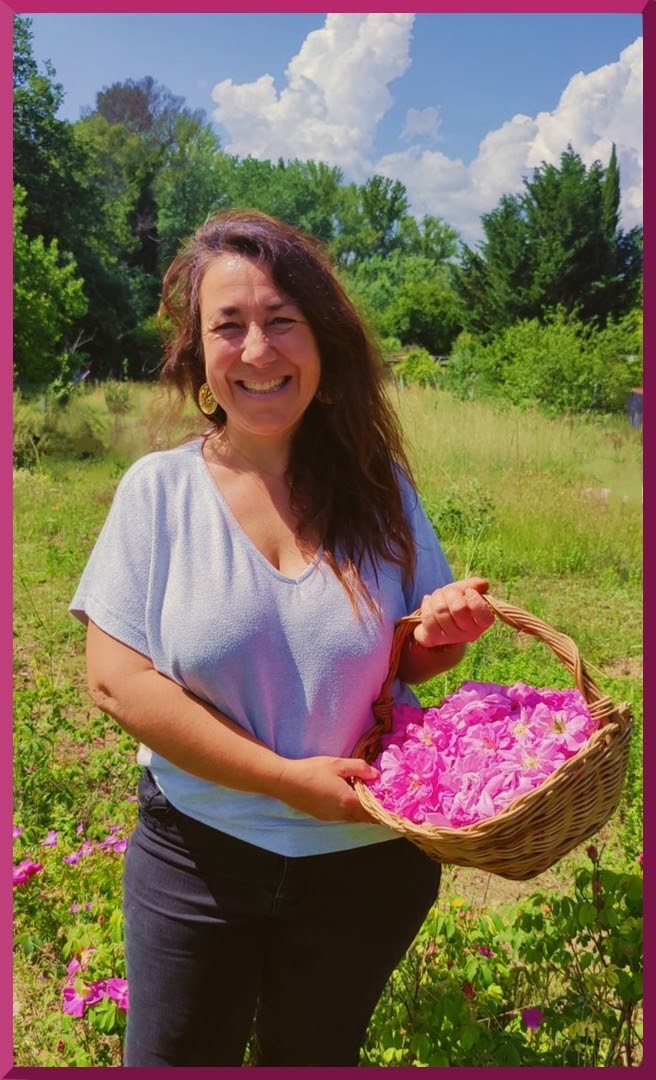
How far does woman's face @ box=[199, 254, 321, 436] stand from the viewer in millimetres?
1438

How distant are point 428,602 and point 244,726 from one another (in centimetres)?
34

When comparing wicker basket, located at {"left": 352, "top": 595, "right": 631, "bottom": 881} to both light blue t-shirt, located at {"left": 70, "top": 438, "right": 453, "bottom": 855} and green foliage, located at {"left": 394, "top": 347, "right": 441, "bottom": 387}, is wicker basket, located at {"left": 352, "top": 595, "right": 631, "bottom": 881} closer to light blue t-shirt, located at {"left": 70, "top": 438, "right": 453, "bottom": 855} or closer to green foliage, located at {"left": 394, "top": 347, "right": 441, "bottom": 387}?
light blue t-shirt, located at {"left": 70, "top": 438, "right": 453, "bottom": 855}

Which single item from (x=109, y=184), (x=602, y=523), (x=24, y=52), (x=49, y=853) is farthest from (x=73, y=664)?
(x=109, y=184)

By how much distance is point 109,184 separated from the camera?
124 ft

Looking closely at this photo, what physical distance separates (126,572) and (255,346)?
394 millimetres

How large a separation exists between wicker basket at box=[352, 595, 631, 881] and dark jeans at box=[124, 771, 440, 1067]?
0.17 metres

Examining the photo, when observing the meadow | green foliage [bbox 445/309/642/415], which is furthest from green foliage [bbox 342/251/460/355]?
the meadow

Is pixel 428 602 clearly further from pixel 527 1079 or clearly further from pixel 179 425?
pixel 527 1079

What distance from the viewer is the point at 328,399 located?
1609 mm

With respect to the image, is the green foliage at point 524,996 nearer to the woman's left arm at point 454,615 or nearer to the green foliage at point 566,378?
the woman's left arm at point 454,615

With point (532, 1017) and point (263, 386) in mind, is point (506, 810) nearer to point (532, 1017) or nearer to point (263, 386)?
point (263, 386)

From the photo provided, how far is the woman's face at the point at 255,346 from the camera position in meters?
1.44

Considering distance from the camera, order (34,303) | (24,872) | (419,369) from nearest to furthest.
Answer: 1. (24,872)
2. (34,303)
3. (419,369)

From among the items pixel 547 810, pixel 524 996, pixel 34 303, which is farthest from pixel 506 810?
pixel 34 303
